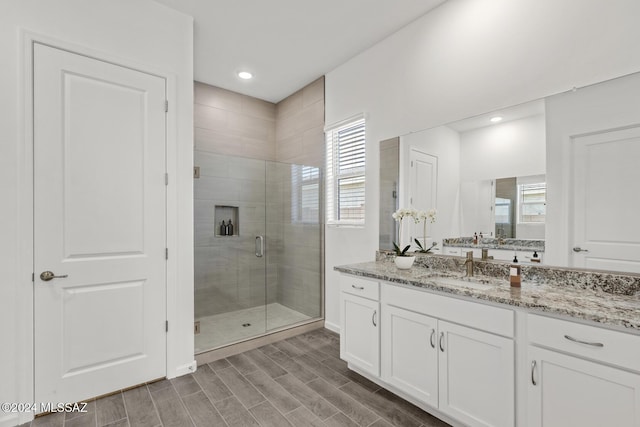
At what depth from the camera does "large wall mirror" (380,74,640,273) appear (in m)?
1.67

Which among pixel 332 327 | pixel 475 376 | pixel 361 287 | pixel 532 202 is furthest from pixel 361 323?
pixel 532 202

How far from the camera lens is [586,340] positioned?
1323mm

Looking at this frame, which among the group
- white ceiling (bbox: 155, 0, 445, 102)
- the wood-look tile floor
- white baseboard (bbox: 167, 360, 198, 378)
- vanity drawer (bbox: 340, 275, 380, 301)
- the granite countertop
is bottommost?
the wood-look tile floor

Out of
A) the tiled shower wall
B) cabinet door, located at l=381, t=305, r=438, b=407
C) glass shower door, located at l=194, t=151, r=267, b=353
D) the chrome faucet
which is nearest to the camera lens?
cabinet door, located at l=381, t=305, r=438, b=407

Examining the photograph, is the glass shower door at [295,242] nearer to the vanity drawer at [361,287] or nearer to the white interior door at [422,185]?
the vanity drawer at [361,287]

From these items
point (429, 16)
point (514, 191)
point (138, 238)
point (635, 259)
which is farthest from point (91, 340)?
point (429, 16)

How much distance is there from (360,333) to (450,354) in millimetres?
763

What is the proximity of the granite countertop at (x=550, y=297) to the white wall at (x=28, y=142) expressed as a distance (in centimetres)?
165

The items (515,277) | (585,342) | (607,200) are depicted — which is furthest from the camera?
(515,277)

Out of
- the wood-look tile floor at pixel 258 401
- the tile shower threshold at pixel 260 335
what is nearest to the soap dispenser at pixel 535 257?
the wood-look tile floor at pixel 258 401

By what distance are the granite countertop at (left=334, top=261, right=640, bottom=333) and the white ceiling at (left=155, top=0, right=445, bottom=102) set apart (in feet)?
7.26

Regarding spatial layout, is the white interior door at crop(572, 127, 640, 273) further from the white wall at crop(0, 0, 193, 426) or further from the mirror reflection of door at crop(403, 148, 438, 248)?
the white wall at crop(0, 0, 193, 426)

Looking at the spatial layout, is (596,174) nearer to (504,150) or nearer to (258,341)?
(504,150)

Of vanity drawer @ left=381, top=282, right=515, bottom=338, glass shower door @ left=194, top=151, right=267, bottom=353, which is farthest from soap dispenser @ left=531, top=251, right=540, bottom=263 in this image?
glass shower door @ left=194, top=151, right=267, bottom=353
